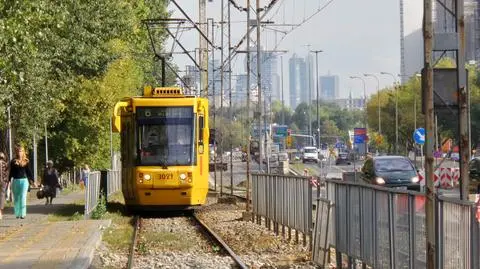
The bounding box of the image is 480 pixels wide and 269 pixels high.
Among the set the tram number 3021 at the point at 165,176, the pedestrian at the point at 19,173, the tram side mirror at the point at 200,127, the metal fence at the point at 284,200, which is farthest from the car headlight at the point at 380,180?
the pedestrian at the point at 19,173

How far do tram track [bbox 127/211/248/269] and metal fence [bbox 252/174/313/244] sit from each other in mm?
1393

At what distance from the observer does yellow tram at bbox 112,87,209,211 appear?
28.1 metres

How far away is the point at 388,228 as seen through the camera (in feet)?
39.8

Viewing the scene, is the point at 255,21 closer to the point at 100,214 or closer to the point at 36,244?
the point at 100,214

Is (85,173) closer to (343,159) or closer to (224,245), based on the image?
(224,245)

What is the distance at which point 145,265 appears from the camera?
664 inches

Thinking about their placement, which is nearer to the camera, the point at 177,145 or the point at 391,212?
the point at 391,212

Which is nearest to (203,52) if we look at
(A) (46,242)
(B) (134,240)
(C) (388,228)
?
(B) (134,240)

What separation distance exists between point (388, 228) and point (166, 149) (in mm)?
16773

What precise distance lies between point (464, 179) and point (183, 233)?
32.2ft

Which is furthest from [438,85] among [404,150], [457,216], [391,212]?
[404,150]

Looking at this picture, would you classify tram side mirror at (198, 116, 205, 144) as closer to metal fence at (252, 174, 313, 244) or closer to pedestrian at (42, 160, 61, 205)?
metal fence at (252, 174, 313, 244)

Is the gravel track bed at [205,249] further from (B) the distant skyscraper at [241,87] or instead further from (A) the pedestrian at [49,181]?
(B) the distant skyscraper at [241,87]

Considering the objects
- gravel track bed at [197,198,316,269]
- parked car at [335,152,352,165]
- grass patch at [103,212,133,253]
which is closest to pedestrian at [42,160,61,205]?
grass patch at [103,212,133,253]
